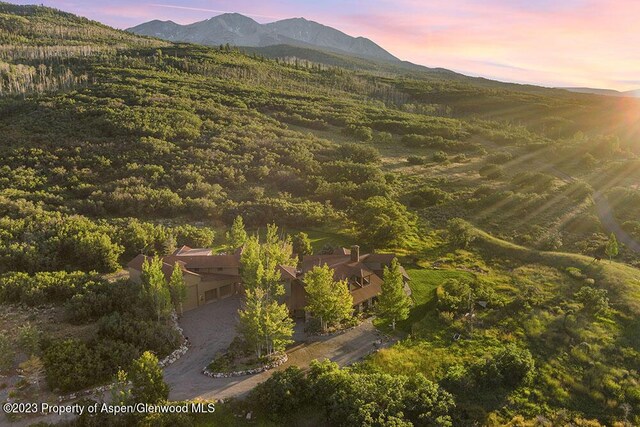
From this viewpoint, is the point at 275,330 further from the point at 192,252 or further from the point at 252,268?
the point at 192,252

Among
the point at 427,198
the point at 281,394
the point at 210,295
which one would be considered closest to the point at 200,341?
the point at 210,295

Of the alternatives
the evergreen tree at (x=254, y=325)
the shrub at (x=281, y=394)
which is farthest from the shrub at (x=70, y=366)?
the shrub at (x=281, y=394)

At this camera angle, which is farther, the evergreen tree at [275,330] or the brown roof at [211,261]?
the brown roof at [211,261]

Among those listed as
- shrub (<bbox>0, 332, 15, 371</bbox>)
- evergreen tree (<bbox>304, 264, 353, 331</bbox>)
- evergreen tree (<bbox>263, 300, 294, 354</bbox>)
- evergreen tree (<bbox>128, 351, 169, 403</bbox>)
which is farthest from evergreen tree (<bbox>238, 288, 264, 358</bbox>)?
shrub (<bbox>0, 332, 15, 371</bbox>)

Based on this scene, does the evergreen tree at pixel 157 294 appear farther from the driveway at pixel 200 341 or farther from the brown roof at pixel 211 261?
the brown roof at pixel 211 261

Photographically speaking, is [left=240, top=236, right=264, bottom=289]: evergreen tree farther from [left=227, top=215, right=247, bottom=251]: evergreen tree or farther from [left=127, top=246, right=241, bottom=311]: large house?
[left=227, top=215, right=247, bottom=251]: evergreen tree

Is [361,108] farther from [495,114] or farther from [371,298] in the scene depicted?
[371,298]

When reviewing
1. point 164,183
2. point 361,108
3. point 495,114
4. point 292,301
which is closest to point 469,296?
point 292,301
